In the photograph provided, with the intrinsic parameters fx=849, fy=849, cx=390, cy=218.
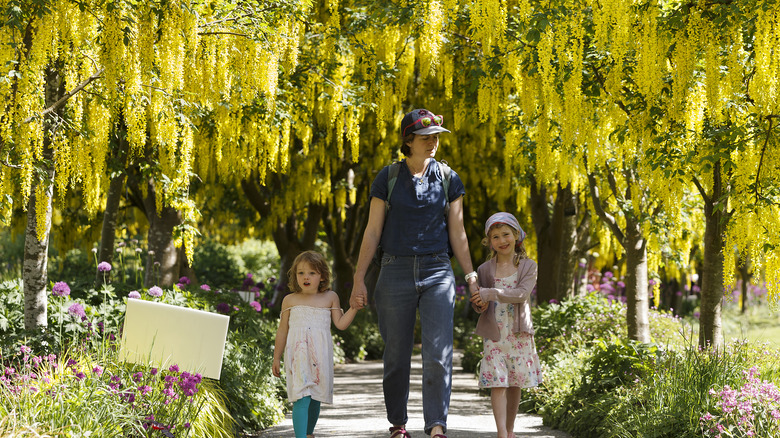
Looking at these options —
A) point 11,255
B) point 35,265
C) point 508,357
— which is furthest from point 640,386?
point 11,255

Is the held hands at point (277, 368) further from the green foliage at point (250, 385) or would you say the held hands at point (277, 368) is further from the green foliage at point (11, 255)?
the green foliage at point (11, 255)

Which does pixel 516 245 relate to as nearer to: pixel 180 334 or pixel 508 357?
pixel 508 357

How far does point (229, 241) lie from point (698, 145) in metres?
19.2

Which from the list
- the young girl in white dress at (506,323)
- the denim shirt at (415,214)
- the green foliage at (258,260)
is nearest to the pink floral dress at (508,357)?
the young girl in white dress at (506,323)

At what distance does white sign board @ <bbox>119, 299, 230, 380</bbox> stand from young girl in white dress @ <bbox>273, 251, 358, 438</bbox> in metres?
0.34

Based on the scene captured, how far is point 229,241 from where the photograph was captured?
78.5 ft

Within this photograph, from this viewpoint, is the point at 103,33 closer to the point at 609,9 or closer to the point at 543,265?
the point at 609,9

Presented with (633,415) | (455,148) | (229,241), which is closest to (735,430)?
(633,415)

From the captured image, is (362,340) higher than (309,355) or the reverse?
the reverse

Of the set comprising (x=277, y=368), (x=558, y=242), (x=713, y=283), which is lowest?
(x=277, y=368)

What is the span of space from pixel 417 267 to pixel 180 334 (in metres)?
1.34

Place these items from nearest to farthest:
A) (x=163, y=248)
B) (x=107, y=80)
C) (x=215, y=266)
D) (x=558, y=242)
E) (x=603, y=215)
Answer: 1. (x=107, y=80)
2. (x=603, y=215)
3. (x=163, y=248)
4. (x=558, y=242)
5. (x=215, y=266)

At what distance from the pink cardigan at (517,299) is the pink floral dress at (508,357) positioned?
39mm

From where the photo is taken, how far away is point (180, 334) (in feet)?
15.1
